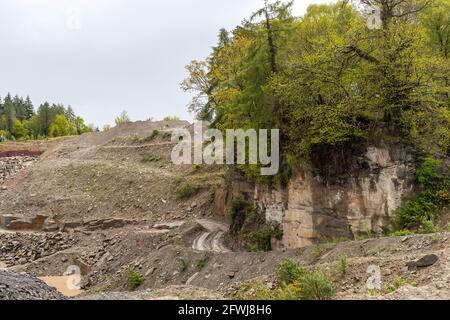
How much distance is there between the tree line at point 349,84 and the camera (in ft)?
62.7

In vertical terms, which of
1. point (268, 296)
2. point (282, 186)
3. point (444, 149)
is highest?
point (444, 149)

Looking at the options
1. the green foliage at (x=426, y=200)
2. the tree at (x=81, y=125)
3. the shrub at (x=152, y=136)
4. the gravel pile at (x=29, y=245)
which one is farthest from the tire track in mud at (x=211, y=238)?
the tree at (x=81, y=125)

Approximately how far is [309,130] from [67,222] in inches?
878

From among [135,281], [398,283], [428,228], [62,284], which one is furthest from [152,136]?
[398,283]

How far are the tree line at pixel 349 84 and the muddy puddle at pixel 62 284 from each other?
42.1ft

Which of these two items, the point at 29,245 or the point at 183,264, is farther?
the point at 29,245

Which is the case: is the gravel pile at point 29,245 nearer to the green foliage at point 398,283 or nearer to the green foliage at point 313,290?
the green foliage at point 313,290

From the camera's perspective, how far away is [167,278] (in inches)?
867

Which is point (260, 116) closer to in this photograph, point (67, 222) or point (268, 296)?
point (268, 296)

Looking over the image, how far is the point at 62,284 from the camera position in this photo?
26750 millimetres

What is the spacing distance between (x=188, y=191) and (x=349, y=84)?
17.6 meters

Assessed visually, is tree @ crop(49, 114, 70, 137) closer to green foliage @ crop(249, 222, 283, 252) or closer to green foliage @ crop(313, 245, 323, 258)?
green foliage @ crop(249, 222, 283, 252)

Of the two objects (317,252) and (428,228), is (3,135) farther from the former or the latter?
(428,228)
